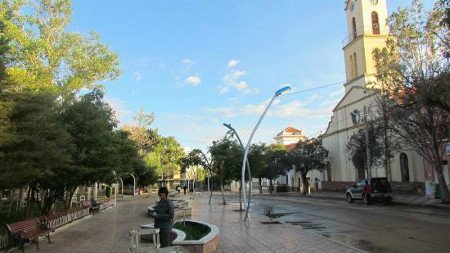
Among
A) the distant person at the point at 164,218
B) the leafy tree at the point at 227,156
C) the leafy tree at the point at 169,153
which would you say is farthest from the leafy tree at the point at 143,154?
the distant person at the point at 164,218

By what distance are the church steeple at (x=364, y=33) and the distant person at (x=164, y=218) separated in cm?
4825

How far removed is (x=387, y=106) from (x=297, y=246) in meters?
22.2

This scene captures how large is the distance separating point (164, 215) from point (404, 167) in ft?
140

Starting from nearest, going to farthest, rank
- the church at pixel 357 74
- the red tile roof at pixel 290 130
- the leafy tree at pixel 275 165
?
1. the church at pixel 357 74
2. the leafy tree at pixel 275 165
3. the red tile roof at pixel 290 130

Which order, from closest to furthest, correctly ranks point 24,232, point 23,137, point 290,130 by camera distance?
point 23,137, point 24,232, point 290,130

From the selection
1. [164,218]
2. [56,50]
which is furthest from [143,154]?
[164,218]

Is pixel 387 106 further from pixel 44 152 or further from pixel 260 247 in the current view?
pixel 44 152

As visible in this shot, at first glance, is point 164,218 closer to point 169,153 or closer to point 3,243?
point 3,243

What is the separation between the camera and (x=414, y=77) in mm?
28484

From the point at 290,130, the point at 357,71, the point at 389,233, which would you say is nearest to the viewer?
the point at 389,233

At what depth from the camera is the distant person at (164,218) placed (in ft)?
30.8

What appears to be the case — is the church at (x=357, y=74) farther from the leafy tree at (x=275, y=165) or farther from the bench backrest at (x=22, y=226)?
the bench backrest at (x=22, y=226)

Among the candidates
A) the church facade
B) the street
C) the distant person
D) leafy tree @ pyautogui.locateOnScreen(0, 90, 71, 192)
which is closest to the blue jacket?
the distant person

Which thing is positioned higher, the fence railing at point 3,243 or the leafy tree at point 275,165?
the leafy tree at point 275,165
